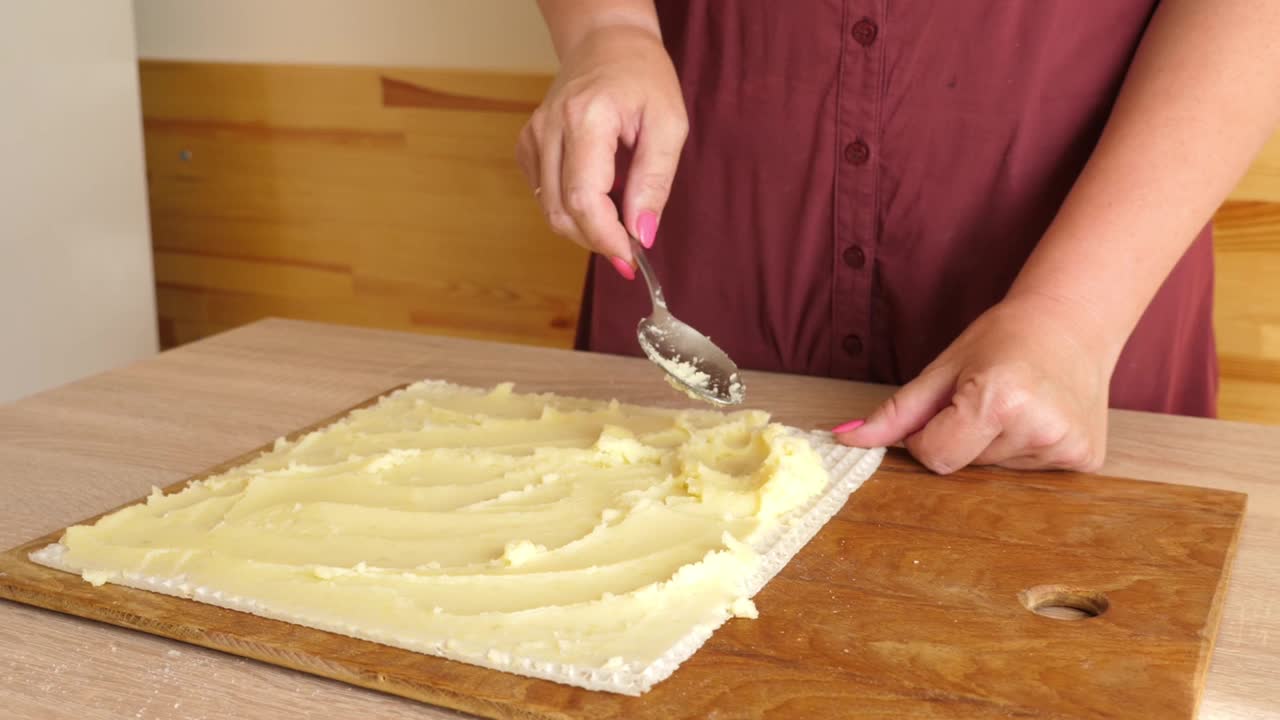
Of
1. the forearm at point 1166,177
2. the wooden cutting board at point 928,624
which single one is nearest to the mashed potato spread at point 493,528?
the wooden cutting board at point 928,624

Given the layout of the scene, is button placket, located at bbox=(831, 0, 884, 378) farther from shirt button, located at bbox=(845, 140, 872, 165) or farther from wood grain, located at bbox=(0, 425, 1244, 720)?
wood grain, located at bbox=(0, 425, 1244, 720)

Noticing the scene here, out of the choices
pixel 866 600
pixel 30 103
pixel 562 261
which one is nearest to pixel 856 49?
pixel 866 600

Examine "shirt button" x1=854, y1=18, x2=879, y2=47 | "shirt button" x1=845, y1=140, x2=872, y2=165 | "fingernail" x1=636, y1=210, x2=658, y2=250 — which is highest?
"shirt button" x1=854, y1=18, x2=879, y2=47

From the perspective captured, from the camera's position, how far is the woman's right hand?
2.89 feet

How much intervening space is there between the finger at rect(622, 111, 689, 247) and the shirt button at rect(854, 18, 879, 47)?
0.21 metres

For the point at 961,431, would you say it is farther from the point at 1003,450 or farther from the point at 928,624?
the point at 928,624

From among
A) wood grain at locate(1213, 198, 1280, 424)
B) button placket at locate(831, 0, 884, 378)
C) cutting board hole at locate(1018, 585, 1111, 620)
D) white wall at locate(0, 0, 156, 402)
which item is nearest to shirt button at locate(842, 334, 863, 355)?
button placket at locate(831, 0, 884, 378)

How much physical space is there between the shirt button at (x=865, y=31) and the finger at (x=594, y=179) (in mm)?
260

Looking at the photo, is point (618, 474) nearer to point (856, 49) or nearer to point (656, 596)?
point (656, 596)

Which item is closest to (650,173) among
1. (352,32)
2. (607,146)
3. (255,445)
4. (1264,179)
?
(607,146)

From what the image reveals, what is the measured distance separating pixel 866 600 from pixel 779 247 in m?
0.52

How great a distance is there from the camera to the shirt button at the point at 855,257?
109 cm

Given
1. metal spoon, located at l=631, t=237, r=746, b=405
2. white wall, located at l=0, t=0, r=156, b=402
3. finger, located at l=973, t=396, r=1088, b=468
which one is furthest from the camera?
white wall, located at l=0, t=0, r=156, b=402

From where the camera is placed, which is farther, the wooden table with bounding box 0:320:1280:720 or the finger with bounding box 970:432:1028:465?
the finger with bounding box 970:432:1028:465
